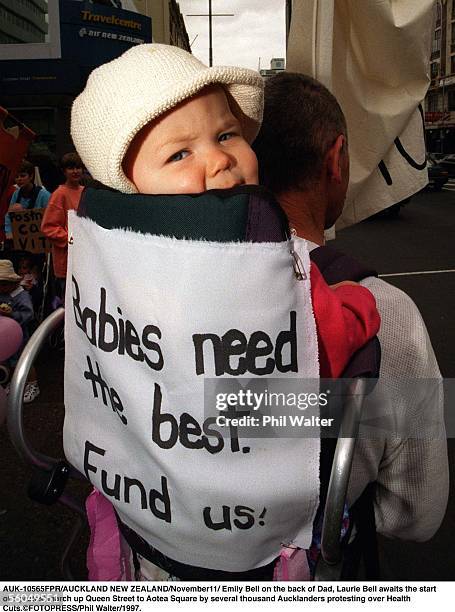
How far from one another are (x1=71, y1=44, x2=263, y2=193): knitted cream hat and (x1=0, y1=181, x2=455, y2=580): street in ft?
5.83

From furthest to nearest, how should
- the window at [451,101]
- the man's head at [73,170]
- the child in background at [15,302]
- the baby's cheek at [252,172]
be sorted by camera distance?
the window at [451,101]
the man's head at [73,170]
the child in background at [15,302]
the baby's cheek at [252,172]

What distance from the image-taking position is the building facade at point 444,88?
53.8m

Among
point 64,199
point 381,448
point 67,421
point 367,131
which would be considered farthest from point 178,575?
point 64,199

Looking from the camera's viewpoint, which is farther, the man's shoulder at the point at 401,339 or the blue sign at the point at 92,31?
the blue sign at the point at 92,31

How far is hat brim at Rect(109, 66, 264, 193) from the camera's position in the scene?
42.0 inches

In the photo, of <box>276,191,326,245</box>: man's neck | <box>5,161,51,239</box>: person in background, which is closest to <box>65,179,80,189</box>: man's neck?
<box>5,161,51,239</box>: person in background

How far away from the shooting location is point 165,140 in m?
1.12

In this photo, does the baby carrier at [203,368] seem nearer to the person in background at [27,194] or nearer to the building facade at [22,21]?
the person in background at [27,194]

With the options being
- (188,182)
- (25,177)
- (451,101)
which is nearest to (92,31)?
(25,177)

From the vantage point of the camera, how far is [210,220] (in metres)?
0.84

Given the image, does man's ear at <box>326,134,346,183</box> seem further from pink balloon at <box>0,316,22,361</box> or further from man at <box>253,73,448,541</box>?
pink balloon at <box>0,316,22,361</box>

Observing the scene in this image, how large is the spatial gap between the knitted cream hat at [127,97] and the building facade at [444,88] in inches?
2188

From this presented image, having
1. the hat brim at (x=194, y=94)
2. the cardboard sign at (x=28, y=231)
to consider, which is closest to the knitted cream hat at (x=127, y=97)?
the hat brim at (x=194, y=94)

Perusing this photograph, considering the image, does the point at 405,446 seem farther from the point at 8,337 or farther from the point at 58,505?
the point at 58,505
